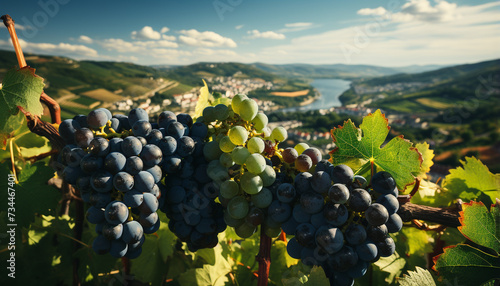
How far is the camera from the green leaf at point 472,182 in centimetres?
145

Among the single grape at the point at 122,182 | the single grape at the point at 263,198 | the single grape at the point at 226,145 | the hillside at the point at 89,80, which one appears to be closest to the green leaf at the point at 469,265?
the single grape at the point at 263,198

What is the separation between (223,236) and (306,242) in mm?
959

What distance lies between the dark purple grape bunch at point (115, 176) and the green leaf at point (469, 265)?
1149 millimetres

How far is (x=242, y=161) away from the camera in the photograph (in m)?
1.09

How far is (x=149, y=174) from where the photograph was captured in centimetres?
112

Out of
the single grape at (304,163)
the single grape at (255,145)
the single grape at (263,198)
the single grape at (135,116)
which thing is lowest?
the single grape at (263,198)

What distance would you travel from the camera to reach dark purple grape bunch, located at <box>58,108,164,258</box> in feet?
3.57

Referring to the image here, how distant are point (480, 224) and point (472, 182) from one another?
0.52 metres

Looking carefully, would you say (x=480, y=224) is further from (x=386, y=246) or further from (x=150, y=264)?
(x=150, y=264)

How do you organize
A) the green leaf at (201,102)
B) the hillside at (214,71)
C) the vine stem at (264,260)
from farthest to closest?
the hillside at (214,71) < the green leaf at (201,102) < the vine stem at (264,260)

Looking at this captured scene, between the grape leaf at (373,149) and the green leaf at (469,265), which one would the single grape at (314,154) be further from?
the green leaf at (469,265)

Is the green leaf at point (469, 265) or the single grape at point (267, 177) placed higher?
the single grape at point (267, 177)

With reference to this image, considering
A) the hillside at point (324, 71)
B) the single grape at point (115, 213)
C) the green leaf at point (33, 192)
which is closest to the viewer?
the single grape at point (115, 213)

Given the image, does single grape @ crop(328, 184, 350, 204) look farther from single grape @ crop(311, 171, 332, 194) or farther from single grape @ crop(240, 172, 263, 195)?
single grape @ crop(240, 172, 263, 195)
